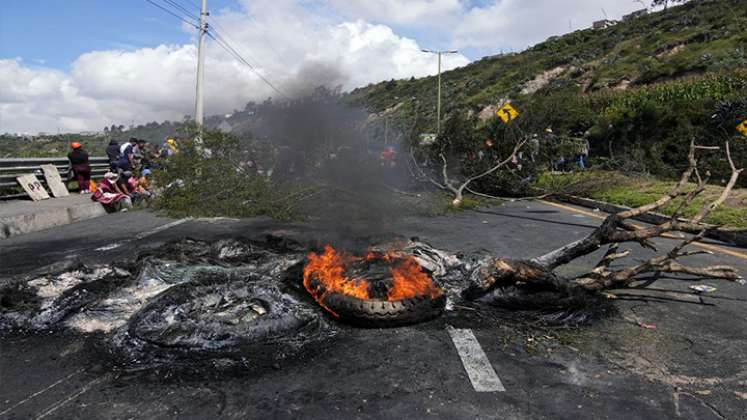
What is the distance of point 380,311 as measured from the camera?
4137 millimetres

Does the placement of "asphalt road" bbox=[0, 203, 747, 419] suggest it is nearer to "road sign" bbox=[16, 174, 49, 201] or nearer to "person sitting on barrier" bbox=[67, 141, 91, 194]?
"road sign" bbox=[16, 174, 49, 201]

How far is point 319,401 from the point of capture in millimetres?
3023

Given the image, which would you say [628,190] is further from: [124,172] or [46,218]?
[46,218]

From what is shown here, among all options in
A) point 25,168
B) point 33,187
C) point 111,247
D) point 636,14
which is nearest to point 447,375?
point 111,247

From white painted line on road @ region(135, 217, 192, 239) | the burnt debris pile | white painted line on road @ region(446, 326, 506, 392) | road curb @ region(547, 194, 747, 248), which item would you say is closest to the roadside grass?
road curb @ region(547, 194, 747, 248)

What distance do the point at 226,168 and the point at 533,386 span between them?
10.3 meters

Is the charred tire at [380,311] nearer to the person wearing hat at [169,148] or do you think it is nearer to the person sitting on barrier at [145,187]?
the person wearing hat at [169,148]

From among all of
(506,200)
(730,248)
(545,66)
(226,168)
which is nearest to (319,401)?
(730,248)

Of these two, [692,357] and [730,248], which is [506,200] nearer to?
[730,248]

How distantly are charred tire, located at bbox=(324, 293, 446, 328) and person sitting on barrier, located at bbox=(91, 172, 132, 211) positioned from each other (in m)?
10.00

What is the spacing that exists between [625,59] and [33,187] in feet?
143

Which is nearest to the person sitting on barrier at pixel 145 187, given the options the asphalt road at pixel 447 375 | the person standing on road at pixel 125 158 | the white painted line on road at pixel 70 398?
the person standing on road at pixel 125 158

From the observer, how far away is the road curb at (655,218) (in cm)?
Result: 823

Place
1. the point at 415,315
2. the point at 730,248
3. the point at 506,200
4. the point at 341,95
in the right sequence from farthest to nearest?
the point at 506,200, the point at 341,95, the point at 730,248, the point at 415,315
